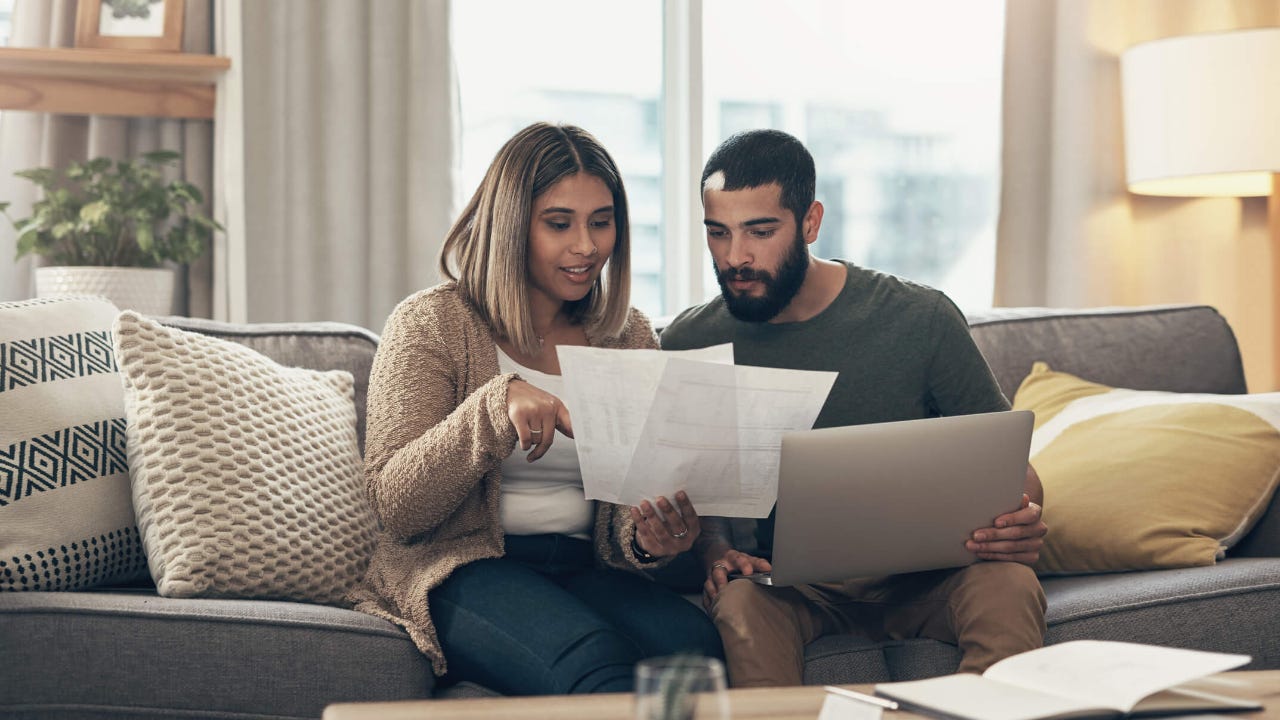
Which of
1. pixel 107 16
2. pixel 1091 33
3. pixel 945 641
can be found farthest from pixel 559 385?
pixel 1091 33

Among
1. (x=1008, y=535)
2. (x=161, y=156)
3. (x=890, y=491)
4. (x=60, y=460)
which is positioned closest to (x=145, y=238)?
(x=161, y=156)

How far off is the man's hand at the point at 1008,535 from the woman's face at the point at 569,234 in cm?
64

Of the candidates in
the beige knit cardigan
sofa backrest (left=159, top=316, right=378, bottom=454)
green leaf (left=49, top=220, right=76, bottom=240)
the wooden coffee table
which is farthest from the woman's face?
green leaf (left=49, top=220, right=76, bottom=240)

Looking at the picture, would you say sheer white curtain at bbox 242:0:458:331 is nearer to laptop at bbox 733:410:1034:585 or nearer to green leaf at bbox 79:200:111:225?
green leaf at bbox 79:200:111:225

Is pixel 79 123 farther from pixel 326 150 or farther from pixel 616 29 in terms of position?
pixel 616 29

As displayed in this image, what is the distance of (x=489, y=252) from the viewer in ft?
5.24

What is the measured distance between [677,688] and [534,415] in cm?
67

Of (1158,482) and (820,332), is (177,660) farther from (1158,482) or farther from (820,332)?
(1158,482)

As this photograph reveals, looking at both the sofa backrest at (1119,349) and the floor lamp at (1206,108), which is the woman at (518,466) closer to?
the sofa backrest at (1119,349)

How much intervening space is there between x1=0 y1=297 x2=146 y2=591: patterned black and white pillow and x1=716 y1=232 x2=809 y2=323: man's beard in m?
0.86

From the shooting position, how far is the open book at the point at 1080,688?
2.93 ft

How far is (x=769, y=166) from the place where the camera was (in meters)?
1.68

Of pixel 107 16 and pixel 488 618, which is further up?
pixel 107 16

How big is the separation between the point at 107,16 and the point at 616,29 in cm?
115
